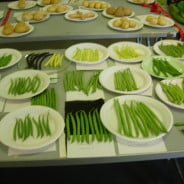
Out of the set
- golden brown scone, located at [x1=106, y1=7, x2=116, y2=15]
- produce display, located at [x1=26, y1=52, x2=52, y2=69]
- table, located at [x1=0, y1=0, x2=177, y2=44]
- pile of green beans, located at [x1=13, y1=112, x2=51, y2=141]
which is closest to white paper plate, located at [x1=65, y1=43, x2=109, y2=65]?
produce display, located at [x1=26, y1=52, x2=52, y2=69]

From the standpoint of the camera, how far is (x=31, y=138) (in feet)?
3.75

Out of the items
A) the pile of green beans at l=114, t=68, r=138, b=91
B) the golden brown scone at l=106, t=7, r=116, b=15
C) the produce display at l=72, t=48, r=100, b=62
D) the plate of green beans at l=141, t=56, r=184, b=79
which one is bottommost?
the produce display at l=72, t=48, r=100, b=62

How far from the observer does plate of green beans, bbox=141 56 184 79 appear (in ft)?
5.15

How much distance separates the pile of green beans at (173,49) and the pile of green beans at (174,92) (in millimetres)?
405

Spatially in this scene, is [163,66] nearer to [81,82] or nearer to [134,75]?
[134,75]

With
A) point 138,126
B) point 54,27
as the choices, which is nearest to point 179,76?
point 138,126

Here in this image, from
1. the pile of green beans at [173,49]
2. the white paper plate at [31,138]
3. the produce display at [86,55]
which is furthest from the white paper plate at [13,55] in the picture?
the pile of green beans at [173,49]

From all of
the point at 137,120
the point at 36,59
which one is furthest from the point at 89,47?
the point at 137,120

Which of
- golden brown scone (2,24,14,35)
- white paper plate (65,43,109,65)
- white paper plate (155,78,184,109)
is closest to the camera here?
white paper plate (155,78,184,109)

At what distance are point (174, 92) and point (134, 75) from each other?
0.99 feet

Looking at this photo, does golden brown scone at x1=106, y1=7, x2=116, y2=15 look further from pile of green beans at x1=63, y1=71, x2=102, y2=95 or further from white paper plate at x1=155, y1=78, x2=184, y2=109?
white paper plate at x1=155, y1=78, x2=184, y2=109

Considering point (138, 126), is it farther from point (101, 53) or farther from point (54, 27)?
point (54, 27)

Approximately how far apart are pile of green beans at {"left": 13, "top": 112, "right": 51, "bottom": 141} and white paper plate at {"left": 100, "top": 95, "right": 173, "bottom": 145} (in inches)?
11.1

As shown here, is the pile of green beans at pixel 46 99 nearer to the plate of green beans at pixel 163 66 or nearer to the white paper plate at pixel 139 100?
the white paper plate at pixel 139 100
